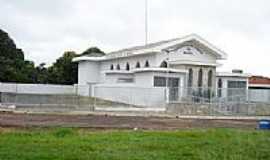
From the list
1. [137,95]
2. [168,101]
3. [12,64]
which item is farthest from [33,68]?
[168,101]

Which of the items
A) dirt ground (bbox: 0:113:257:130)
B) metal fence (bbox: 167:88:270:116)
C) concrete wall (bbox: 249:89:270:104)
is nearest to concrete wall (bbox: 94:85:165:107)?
metal fence (bbox: 167:88:270:116)

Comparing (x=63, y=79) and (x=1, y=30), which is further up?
(x=1, y=30)

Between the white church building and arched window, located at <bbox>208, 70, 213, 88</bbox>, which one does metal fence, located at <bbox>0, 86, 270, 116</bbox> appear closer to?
the white church building

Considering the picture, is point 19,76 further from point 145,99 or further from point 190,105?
point 190,105

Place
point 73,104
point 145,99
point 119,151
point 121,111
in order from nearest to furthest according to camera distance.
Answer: point 119,151 → point 121,111 → point 73,104 → point 145,99

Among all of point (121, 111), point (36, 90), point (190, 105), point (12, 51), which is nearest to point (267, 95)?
point (190, 105)

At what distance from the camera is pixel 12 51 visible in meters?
80.8

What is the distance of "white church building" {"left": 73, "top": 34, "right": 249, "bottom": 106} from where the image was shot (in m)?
50.8

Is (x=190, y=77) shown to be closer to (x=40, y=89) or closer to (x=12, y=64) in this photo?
(x=40, y=89)

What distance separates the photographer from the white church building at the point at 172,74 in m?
50.8

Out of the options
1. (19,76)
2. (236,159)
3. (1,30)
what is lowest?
(236,159)

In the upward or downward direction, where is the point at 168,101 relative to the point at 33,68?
downward

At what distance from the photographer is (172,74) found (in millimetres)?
54750

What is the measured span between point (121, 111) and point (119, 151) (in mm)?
28649
